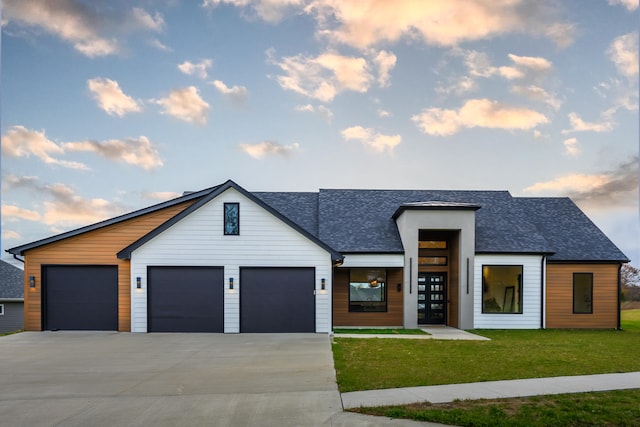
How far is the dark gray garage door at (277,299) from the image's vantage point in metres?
14.6

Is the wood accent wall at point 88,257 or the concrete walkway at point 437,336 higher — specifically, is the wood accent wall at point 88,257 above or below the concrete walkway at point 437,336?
above

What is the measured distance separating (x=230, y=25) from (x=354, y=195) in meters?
9.49

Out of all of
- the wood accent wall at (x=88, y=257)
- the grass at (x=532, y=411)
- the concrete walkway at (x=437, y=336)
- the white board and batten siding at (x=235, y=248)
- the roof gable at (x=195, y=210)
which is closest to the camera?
the grass at (x=532, y=411)

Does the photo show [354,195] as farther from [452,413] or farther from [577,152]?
[452,413]

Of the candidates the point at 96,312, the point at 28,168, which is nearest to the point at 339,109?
the point at 96,312

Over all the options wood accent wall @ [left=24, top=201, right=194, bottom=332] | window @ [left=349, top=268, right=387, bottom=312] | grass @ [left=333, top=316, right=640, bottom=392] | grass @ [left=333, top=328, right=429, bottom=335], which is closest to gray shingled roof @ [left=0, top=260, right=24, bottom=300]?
wood accent wall @ [left=24, top=201, right=194, bottom=332]

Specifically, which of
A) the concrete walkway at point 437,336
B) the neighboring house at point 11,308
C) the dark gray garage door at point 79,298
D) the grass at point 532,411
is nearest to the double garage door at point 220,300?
the dark gray garage door at point 79,298

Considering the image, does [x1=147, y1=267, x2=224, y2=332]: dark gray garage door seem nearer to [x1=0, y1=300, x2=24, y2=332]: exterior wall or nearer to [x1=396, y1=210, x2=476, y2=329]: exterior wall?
[x1=396, y1=210, x2=476, y2=329]: exterior wall

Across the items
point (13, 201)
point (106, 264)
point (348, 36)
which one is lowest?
point (106, 264)

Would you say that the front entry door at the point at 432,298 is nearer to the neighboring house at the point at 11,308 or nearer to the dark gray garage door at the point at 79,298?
the dark gray garage door at the point at 79,298

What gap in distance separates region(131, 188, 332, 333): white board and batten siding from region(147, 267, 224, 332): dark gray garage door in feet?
0.84

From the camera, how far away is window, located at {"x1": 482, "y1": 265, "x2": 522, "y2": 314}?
1683cm

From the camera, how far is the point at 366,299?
1739 centimetres

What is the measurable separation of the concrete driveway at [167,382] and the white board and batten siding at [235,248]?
1.97 metres
